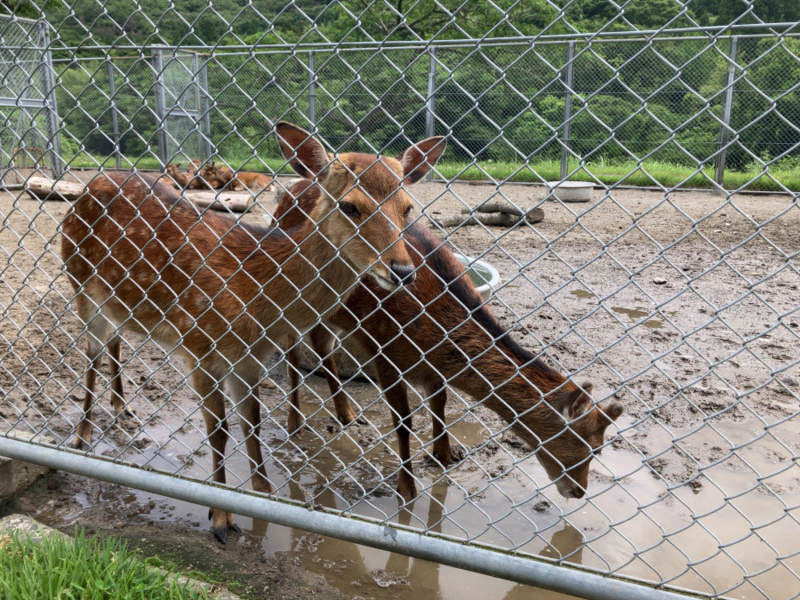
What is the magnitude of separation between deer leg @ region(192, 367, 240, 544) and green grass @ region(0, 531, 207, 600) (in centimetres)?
69

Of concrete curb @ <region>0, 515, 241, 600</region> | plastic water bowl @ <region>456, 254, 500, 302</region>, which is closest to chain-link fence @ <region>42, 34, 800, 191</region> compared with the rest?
plastic water bowl @ <region>456, 254, 500, 302</region>

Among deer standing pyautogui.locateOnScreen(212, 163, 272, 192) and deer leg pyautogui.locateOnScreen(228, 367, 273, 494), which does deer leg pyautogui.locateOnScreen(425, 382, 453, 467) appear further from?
deer standing pyautogui.locateOnScreen(212, 163, 272, 192)

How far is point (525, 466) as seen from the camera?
12.1 ft

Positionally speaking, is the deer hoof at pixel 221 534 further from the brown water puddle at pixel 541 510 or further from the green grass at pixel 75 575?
the green grass at pixel 75 575

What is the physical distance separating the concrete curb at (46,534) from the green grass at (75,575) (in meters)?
0.04

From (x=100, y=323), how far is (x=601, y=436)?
3.01m

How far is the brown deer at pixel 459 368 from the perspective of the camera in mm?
3090

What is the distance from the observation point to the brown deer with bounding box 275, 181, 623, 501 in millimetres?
3090

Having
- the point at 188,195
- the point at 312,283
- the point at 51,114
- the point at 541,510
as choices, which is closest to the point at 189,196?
the point at 188,195

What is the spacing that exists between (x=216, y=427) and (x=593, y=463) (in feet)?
7.05

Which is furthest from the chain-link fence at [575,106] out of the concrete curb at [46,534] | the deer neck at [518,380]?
the concrete curb at [46,534]

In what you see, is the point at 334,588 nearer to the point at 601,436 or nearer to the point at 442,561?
the point at 442,561

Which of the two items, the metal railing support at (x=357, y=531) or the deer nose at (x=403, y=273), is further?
the deer nose at (x=403, y=273)

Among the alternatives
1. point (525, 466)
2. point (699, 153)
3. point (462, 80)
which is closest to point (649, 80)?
point (699, 153)
